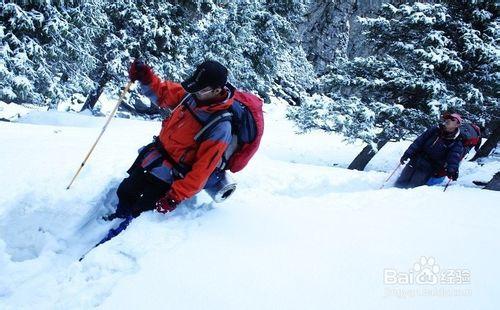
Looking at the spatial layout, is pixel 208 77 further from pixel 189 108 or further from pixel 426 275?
pixel 426 275

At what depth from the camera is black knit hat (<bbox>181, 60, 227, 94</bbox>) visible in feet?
12.0

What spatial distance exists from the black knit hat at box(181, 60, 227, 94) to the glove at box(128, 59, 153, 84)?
37.8 inches

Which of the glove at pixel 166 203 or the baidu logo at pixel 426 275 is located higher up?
the baidu logo at pixel 426 275

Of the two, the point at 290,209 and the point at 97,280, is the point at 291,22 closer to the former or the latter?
the point at 290,209

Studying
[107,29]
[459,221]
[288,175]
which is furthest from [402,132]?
[107,29]

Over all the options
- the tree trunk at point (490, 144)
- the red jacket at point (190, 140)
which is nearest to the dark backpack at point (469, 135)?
the red jacket at point (190, 140)

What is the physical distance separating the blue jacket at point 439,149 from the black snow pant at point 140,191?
5.71 meters

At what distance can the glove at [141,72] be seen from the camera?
4.41 m

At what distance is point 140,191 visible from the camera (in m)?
4.44

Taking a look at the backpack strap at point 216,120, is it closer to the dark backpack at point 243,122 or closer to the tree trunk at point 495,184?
the dark backpack at point 243,122

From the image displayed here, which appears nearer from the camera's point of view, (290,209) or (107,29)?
(290,209)

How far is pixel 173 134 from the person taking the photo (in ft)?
13.5

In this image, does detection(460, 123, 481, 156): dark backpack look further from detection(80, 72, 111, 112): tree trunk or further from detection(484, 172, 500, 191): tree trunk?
detection(80, 72, 111, 112): tree trunk

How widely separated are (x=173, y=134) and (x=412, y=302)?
109 inches
